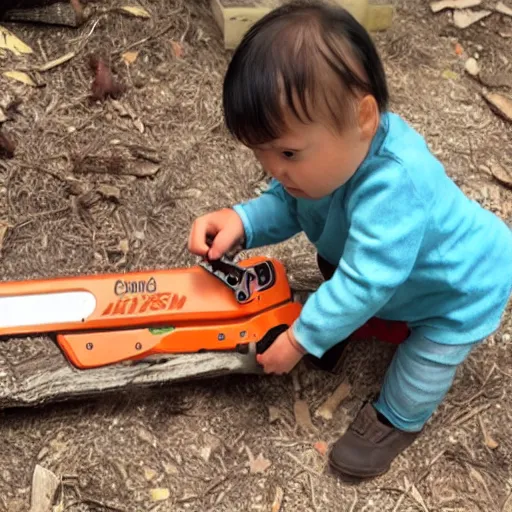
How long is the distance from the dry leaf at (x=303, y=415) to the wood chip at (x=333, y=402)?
2 cm

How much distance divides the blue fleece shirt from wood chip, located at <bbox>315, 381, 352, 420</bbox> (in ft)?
0.89

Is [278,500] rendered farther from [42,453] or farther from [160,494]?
[42,453]

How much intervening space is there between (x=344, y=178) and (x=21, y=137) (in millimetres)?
1127

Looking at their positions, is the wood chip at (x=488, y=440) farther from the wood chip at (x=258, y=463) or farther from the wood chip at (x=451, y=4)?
the wood chip at (x=451, y=4)

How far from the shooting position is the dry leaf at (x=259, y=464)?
1.52m

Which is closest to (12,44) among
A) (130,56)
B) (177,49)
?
(130,56)

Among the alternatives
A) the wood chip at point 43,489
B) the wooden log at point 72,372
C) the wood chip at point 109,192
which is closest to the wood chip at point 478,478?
the wooden log at point 72,372

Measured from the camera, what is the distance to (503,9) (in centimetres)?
240

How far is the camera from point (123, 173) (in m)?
1.92

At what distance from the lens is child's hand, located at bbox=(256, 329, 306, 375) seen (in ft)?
4.30

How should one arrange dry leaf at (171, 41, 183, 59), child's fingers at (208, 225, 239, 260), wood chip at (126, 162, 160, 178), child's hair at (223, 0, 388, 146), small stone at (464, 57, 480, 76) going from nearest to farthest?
child's hair at (223, 0, 388, 146) → child's fingers at (208, 225, 239, 260) → wood chip at (126, 162, 160, 178) → dry leaf at (171, 41, 183, 59) → small stone at (464, 57, 480, 76)

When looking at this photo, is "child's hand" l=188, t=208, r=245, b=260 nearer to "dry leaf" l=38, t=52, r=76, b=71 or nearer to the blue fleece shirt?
the blue fleece shirt

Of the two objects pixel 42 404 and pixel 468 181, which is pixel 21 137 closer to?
pixel 42 404

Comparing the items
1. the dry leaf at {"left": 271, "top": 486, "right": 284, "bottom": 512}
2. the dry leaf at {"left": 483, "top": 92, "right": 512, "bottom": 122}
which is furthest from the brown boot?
the dry leaf at {"left": 483, "top": 92, "right": 512, "bottom": 122}
